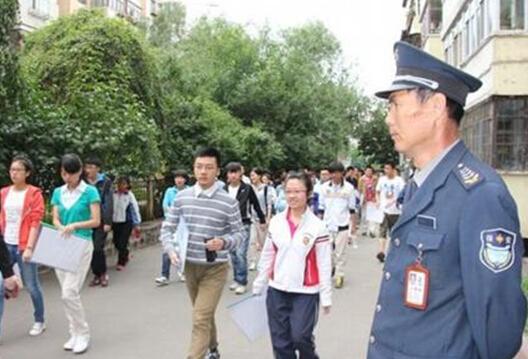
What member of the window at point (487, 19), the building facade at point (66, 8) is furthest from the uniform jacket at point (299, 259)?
the building facade at point (66, 8)

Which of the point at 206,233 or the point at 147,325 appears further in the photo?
the point at 147,325

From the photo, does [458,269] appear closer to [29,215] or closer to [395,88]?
[395,88]

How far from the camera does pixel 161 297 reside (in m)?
8.94

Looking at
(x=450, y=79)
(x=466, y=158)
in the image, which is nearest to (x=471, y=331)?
(x=466, y=158)

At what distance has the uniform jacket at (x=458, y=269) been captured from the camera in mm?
2090

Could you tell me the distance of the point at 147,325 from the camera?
24.1ft

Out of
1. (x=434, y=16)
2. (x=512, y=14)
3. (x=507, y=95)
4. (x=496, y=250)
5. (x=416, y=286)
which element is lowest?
(x=416, y=286)

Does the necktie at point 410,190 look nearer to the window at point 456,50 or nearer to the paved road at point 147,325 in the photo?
the paved road at point 147,325

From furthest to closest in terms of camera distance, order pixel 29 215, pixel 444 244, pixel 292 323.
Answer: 1. pixel 29 215
2. pixel 292 323
3. pixel 444 244

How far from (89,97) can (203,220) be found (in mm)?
7377

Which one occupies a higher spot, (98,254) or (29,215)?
(29,215)

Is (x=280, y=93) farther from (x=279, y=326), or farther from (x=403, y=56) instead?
(x=403, y=56)

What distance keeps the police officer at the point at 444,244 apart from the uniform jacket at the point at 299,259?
2.36 m

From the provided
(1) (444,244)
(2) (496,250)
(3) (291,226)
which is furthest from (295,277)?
(2) (496,250)
